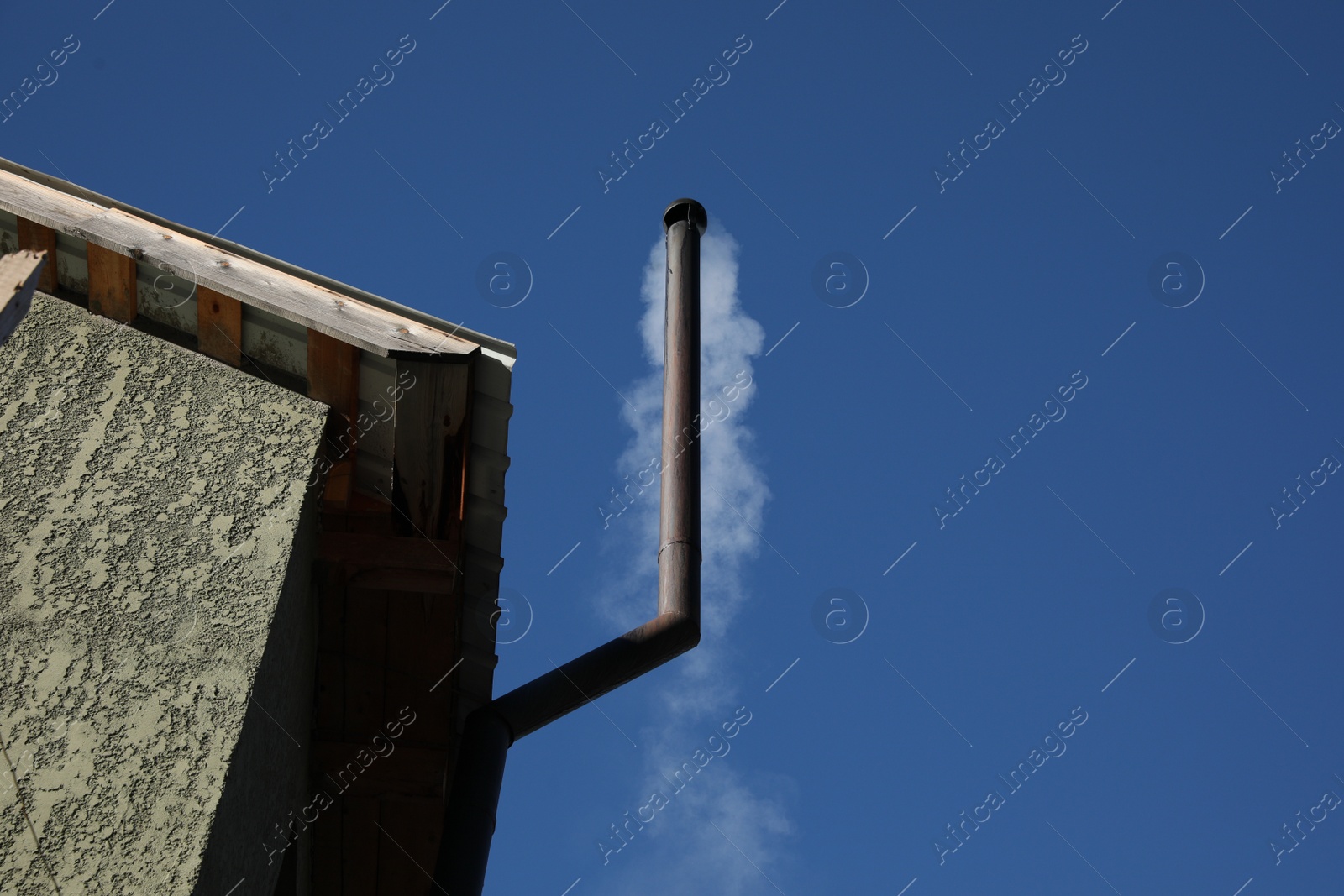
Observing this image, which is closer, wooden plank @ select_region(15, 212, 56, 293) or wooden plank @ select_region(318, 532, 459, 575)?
wooden plank @ select_region(15, 212, 56, 293)

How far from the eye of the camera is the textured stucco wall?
2.86 metres

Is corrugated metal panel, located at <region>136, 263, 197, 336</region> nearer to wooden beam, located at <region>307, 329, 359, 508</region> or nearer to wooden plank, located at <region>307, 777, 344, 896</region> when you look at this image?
wooden beam, located at <region>307, 329, 359, 508</region>

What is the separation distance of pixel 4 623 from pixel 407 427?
4.56 feet

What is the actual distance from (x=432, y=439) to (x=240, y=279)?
2.85 feet

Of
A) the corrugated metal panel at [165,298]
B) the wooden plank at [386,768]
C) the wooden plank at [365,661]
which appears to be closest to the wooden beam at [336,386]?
the corrugated metal panel at [165,298]

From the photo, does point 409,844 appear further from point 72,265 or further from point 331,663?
point 72,265

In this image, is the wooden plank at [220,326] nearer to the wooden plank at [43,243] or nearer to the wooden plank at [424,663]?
the wooden plank at [43,243]

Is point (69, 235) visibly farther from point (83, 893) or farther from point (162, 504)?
point (83, 893)

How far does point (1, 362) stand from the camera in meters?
3.56

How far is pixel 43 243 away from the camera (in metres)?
3.79

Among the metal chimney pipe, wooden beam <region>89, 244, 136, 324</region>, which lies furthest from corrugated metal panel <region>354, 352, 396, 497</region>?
the metal chimney pipe

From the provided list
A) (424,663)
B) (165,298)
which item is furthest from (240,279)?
(424,663)

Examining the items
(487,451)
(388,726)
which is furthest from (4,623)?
(388,726)

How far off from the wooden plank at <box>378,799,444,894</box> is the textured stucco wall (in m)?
1.37
